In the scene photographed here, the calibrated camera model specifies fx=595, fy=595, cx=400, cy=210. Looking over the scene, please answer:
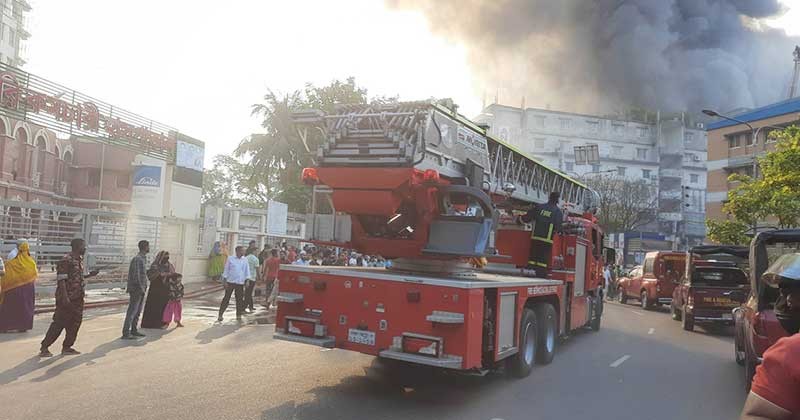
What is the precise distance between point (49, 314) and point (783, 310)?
13732 mm

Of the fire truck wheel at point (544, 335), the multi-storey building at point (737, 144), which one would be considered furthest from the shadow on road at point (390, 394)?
the multi-storey building at point (737, 144)

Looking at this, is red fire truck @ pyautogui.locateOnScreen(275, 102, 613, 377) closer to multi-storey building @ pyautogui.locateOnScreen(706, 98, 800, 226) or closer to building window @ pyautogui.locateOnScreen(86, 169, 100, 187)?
multi-storey building @ pyautogui.locateOnScreen(706, 98, 800, 226)

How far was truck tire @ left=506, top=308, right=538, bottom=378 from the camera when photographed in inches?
318

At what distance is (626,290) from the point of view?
82.7ft

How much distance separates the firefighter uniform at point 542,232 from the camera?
32.9ft

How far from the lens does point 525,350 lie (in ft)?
27.0

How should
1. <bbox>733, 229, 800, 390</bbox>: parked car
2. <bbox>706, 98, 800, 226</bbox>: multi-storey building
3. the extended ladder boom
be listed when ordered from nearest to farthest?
<bbox>733, 229, 800, 390</bbox>: parked car, the extended ladder boom, <bbox>706, 98, 800, 226</bbox>: multi-storey building

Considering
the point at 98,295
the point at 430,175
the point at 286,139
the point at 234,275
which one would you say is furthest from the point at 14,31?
the point at 430,175

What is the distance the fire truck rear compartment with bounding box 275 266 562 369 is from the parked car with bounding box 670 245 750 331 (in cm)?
845

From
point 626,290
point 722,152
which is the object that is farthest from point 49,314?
point 722,152

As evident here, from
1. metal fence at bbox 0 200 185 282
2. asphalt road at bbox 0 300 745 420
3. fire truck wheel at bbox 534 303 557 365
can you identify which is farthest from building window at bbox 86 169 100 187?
fire truck wheel at bbox 534 303 557 365

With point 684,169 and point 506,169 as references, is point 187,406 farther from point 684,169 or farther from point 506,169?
point 684,169

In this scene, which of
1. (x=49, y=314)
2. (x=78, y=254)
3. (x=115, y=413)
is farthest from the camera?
(x=49, y=314)

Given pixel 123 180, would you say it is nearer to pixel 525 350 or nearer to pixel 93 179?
pixel 93 179
